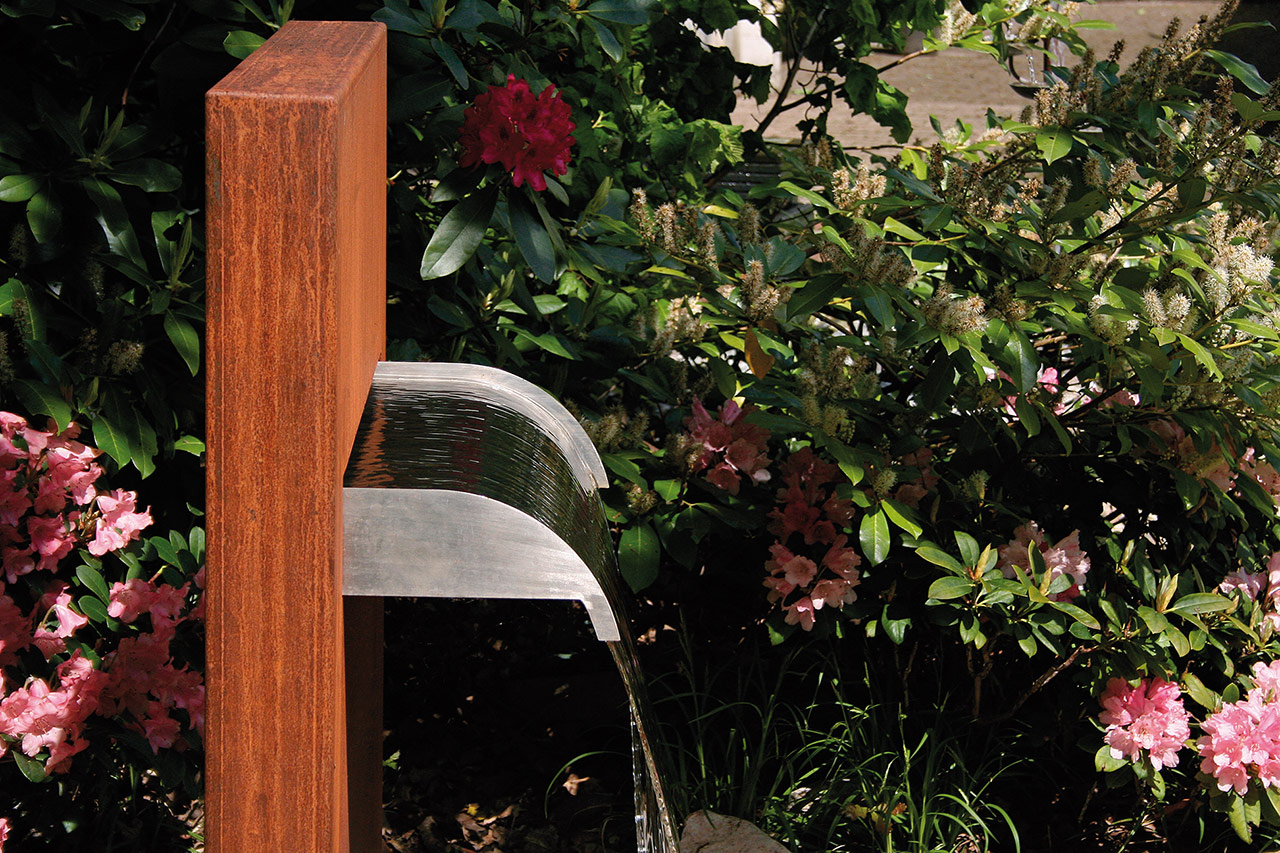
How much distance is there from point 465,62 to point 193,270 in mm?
590

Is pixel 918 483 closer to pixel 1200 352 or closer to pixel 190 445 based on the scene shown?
pixel 1200 352

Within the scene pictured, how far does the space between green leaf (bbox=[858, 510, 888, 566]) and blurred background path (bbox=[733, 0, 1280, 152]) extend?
15.8ft

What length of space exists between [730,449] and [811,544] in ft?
0.74

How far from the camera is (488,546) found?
2.79ft

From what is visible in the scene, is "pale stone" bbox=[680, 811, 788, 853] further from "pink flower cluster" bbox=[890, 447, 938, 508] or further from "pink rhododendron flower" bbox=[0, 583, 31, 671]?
"pink rhododendron flower" bbox=[0, 583, 31, 671]

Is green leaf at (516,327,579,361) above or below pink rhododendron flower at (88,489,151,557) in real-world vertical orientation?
above

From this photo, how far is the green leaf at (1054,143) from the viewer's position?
73.4 inches

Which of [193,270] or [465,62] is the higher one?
[465,62]

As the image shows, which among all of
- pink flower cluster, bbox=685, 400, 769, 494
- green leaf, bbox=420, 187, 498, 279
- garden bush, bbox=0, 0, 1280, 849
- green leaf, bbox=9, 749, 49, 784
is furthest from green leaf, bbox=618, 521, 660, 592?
green leaf, bbox=9, 749, 49, 784

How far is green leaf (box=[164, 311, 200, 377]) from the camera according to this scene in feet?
5.07

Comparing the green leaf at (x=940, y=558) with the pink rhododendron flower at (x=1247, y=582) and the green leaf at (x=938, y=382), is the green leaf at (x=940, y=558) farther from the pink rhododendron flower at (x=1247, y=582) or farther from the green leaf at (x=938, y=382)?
the pink rhododendron flower at (x=1247, y=582)

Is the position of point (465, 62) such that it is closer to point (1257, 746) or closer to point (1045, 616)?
point (1045, 616)

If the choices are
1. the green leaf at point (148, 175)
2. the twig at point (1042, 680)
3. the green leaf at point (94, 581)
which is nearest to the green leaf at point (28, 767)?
the green leaf at point (94, 581)

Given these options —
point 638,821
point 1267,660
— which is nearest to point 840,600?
point 638,821
